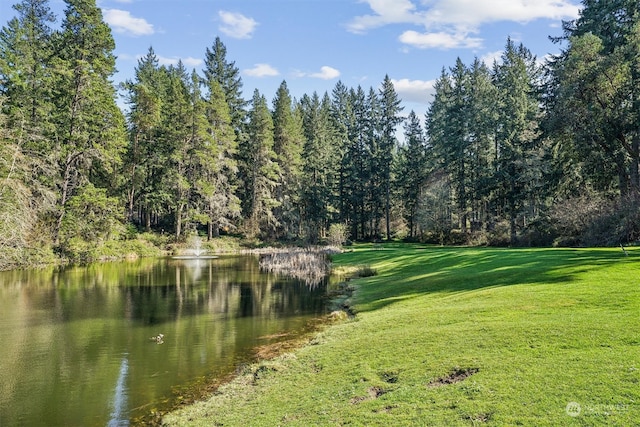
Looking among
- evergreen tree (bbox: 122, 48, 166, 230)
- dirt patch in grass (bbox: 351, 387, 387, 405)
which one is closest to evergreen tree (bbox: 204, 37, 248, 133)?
evergreen tree (bbox: 122, 48, 166, 230)

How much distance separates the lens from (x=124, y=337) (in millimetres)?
14867

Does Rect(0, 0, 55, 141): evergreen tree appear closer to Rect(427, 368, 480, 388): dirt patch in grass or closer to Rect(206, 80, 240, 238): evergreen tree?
Rect(206, 80, 240, 238): evergreen tree

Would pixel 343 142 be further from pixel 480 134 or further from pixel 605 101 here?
pixel 605 101

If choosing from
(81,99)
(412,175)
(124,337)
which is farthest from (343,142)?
(124,337)

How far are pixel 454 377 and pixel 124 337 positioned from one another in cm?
1141

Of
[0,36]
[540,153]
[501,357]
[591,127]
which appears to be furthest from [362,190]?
[501,357]

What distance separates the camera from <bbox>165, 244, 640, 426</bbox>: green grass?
6.39 metres

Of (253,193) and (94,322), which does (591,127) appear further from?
(253,193)

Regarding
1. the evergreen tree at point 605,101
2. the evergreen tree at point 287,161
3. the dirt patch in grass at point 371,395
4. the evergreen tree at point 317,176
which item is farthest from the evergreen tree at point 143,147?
the dirt patch in grass at point 371,395

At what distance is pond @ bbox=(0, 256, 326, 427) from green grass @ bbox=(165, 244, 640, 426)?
188 cm

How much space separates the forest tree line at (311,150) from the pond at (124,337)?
5.98 m

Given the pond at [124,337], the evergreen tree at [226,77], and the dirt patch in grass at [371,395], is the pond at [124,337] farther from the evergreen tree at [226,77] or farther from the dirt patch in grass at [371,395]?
the evergreen tree at [226,77]

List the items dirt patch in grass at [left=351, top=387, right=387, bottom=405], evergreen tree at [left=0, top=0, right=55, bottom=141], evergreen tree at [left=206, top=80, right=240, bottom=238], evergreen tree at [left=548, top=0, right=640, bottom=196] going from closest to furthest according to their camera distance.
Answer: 1. dirt patch in grass at [left=351, top=387, right=387, bottom=405]
2. evergreen tree at [left=548, top=0, right=640, bottom=196]
3. evergreen tree at [left=0, top=0, right=55, bottom=141]
4. evergreen tree at [left=206, top=80, right=240, bottom=238]

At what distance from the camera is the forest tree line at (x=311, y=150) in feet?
100
